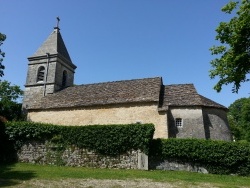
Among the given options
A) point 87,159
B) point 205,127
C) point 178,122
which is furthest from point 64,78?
point 205,127

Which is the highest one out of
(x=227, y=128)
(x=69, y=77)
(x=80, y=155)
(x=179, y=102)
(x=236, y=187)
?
(x=69, y=77)

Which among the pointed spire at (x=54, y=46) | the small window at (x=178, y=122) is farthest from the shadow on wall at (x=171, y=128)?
the pointed spire at (x=54, y=46)

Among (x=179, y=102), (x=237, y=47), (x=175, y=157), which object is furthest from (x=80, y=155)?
(x=237, y=47)

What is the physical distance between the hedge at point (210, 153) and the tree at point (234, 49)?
14.7ft

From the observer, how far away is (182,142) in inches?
728

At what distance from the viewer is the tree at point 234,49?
14227mm

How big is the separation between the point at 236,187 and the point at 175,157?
621 cm

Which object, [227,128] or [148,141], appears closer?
[148,141]

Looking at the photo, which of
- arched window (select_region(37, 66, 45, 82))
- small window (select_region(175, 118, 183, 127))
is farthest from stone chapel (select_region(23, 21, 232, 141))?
arched window (select_region(37, 66, 45, 82))

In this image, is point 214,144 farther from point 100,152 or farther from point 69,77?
point 69,77

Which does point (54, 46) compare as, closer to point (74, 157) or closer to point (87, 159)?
point (74, 157)

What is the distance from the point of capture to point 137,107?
2441cm

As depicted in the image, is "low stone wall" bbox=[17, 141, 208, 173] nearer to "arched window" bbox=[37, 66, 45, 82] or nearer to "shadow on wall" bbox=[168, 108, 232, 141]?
"shadow on wall" bbox=[168, 108, 232, 141]

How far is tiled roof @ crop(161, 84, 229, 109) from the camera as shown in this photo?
24266mm
